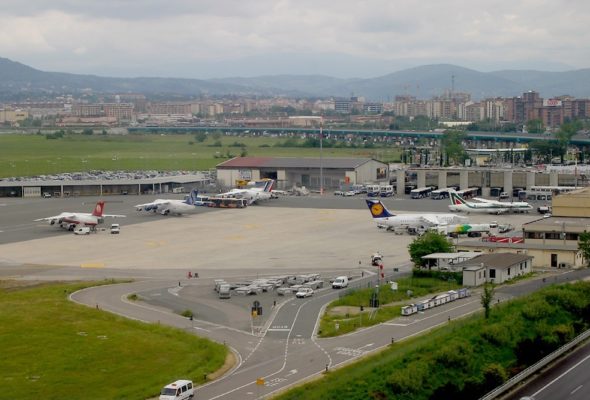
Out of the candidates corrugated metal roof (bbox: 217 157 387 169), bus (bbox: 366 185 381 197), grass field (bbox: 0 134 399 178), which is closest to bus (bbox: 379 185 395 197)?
bus (bbox: 366 185 381 197)

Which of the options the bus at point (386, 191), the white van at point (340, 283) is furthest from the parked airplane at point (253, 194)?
the white van at point (340, 283)

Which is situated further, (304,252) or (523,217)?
(523,217)

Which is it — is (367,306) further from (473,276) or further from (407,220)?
(407,220)

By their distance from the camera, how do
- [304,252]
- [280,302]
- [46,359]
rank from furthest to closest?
[304,252], [280,302], [46,359]

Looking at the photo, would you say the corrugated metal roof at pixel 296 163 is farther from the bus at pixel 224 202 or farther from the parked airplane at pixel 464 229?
the parked airplane at pixel 464 229

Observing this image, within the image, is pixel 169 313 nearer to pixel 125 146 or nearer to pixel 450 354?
pixel 450 354

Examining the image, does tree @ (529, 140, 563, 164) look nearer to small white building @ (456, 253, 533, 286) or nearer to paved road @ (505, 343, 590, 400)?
small white building @ (456, 253, 533, 286)

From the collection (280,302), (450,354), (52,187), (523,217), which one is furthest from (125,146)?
(450,354)
